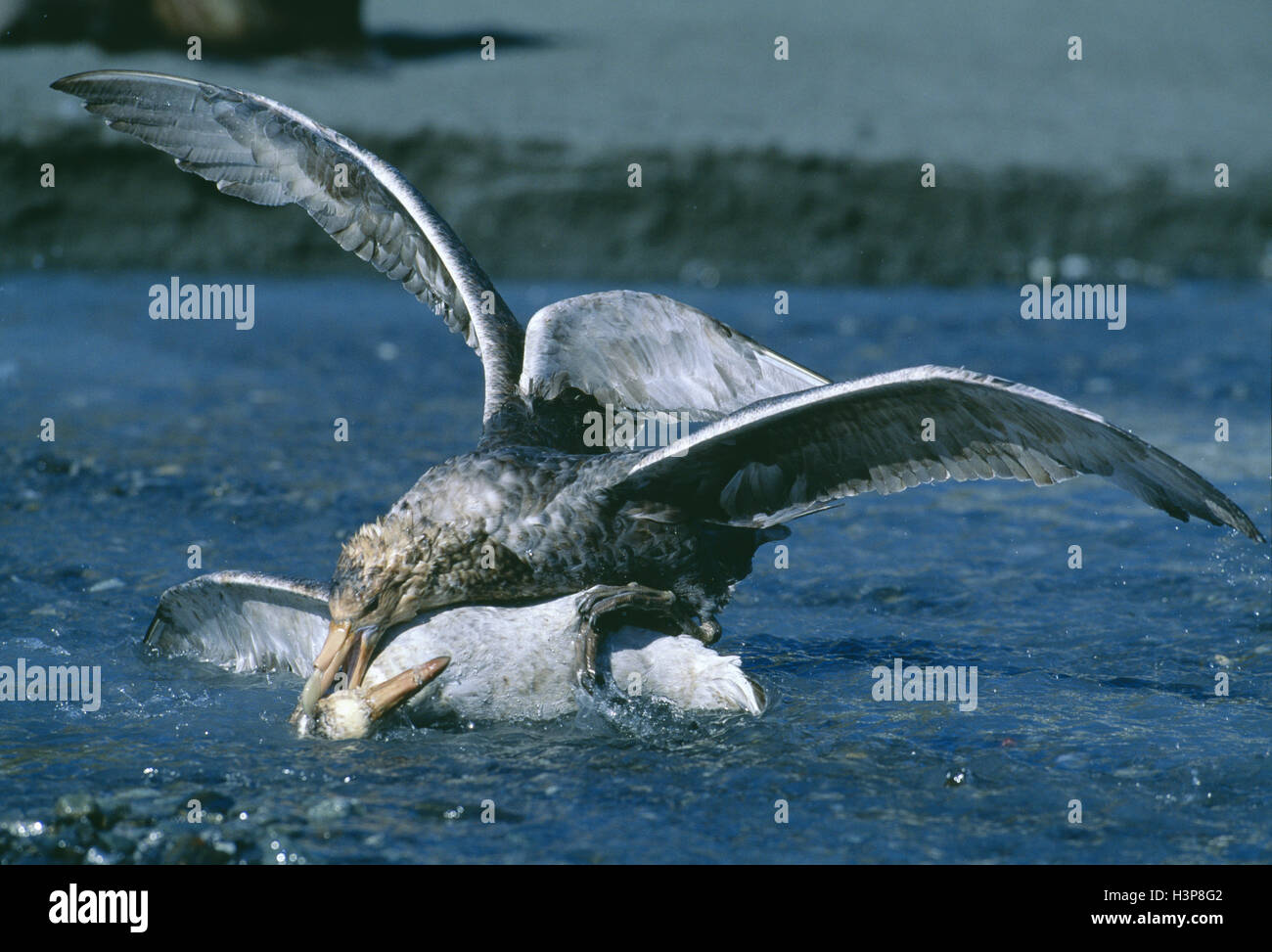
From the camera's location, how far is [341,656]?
471 centimetres

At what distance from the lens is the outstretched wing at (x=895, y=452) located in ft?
14.7

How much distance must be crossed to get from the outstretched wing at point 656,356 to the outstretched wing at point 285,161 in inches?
13.1

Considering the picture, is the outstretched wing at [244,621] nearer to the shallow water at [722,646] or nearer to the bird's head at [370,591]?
the shallow water at [722,646]

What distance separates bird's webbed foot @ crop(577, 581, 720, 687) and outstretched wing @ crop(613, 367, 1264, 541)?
309 millimetres

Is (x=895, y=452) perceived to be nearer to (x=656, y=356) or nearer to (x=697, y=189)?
(x=656, y=356)

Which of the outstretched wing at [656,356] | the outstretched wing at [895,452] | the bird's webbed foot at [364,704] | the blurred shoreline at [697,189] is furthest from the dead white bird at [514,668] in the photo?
the blurred shoreline at [697,189]

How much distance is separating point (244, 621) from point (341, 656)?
0.79 metres

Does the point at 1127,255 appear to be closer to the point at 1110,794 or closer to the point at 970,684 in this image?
the point at 970,684

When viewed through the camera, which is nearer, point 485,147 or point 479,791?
point 479,791

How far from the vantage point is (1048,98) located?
14.0 meters

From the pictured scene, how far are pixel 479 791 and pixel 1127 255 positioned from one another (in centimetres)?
984

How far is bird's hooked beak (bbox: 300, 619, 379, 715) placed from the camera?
4688mm

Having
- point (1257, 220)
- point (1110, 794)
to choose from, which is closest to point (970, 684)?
point (1110, 794)

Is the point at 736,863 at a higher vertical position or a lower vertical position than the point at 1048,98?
lower
